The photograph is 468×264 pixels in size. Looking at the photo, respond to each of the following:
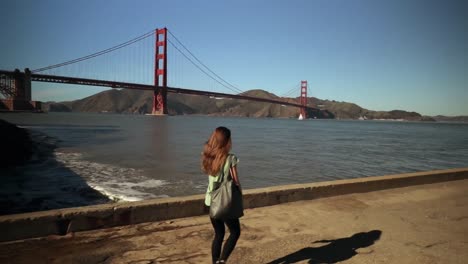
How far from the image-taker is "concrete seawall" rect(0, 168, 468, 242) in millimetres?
3156

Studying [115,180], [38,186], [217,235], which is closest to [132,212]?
[217,235]

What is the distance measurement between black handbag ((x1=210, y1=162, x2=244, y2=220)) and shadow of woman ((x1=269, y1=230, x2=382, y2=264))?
74cm

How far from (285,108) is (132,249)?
511ft

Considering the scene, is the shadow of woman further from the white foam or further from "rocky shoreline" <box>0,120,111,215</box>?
"rocky shoreline" <box>0,120,111,215</box>

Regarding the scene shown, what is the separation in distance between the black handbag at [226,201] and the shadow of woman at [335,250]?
74 cm

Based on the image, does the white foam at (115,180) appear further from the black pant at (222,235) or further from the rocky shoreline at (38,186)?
the black pant at (222,235)

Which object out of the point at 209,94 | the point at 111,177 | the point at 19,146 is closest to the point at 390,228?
the point at 111,177

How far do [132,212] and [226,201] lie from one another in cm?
159

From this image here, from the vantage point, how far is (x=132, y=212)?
360 centimetres

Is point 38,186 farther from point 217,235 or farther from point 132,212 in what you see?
point 217,235

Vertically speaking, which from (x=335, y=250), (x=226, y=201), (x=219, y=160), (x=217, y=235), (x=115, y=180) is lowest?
(x=115, y=180)

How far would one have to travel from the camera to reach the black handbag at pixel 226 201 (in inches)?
94.7

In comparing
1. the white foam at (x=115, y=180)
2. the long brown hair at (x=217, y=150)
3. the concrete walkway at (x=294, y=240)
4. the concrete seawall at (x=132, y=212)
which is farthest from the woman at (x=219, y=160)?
the white foam at (x=115, y=180)

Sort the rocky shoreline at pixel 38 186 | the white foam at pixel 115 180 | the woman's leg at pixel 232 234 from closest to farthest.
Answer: the woman's leg at pixel 232 234 < the rocky shoreline at pixel 38 186 < the white foam at pixel 115 180
